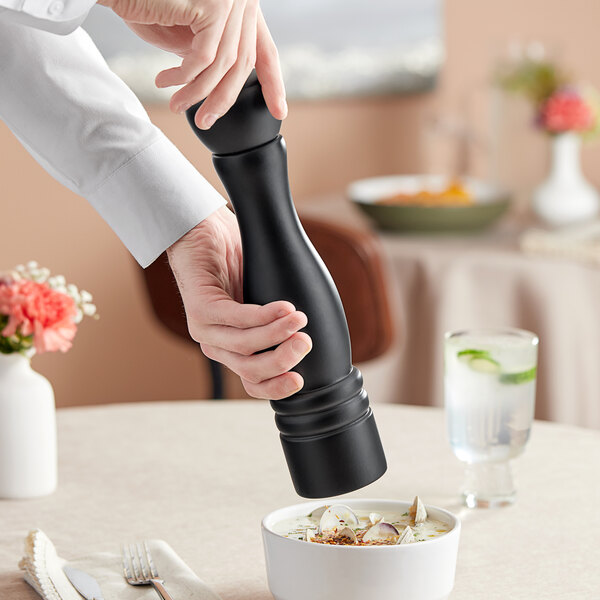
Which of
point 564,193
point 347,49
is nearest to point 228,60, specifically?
point 564,193

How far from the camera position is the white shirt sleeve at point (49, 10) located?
0.67 metres

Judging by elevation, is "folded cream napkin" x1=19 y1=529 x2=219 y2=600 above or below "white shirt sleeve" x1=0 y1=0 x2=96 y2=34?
below

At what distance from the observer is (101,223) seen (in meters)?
2.65

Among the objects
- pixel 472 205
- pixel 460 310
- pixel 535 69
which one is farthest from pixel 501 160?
pixel 460 310

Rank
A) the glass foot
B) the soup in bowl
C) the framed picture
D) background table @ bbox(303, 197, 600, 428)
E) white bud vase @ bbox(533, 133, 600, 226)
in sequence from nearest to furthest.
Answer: the soup in bowl
the glass foot
background table @ bbox(303, 197, 600, 428)
white bud vase @ bbox(533, 133, 600, 226)
the framed picture

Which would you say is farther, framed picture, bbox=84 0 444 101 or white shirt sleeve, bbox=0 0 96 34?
framed picture, bbox=84 0 444 101

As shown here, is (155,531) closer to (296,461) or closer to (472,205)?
(296,461)

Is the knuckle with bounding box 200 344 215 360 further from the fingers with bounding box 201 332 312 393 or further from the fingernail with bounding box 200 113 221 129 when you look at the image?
the fingernail with bounding box 200 113 221 129

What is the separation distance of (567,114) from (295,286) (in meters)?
2.06

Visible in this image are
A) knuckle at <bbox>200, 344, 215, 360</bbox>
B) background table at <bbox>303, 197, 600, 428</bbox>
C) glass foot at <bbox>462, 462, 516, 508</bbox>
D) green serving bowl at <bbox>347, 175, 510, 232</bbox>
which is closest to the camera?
knuckle at <bbox>200, 344, 215, 360</bbox>

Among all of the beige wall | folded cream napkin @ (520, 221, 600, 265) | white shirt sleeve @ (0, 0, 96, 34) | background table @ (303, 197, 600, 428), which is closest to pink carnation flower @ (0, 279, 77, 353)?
white shirt sleeve @ (0, 0, 96, 34)

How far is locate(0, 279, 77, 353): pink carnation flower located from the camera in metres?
0.98

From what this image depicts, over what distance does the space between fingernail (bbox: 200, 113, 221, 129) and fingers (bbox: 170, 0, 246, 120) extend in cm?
2

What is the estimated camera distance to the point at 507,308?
2.16m
